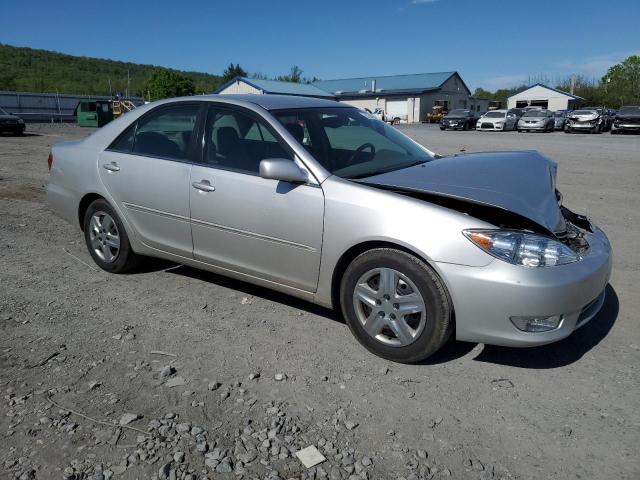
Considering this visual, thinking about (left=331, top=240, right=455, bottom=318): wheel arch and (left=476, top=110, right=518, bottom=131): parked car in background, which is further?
(left=476, top=110, right=518, bottom=131): parked car in background

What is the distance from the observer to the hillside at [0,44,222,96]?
221ft

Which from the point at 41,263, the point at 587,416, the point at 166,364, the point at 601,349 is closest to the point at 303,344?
the point at 166,364

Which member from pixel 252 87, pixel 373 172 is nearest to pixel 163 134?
pixel 373 172

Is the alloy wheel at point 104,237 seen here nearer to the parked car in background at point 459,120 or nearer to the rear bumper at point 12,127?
the rear bumper at point 12,127

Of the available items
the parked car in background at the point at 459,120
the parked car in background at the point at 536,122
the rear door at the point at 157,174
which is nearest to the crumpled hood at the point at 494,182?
the rear door at the point at 157,174

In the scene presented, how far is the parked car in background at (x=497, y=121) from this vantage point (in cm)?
3622

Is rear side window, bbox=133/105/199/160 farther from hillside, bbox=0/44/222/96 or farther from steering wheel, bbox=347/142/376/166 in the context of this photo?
hillside, bbox=0/44/222/96

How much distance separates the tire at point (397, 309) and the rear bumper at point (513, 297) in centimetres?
9

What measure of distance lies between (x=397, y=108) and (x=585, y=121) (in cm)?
2961

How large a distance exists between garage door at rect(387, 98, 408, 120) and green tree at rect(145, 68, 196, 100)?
28.1m

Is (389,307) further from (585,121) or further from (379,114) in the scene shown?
(585,121)

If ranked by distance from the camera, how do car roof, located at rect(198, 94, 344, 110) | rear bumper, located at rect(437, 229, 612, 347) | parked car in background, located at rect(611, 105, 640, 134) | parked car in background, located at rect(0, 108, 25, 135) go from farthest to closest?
parked car in background, located at rect(611, 105, 640, 134) → parked car in background, located at rect(0, 108, 25, 135) → car roof, located at rect(198, 94, 344, 110) → rear bumper, located at rect(437, 229, 612, 347)

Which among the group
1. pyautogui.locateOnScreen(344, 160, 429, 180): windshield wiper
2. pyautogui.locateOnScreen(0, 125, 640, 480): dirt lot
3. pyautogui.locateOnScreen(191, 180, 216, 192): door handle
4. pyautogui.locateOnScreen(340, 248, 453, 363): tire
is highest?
pyautogui.locateOnScreen(344, 160, 429, 180): windshield wiper

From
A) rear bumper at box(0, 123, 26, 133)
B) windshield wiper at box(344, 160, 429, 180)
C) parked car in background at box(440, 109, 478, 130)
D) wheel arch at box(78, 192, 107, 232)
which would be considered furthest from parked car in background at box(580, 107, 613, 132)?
wheel arch at box(78, 192, 107, 232)
